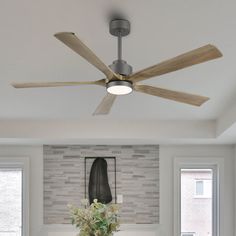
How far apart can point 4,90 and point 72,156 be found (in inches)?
96.6

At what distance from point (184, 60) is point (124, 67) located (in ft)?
1.30

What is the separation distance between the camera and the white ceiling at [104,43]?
209cm

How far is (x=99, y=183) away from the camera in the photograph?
5.86m

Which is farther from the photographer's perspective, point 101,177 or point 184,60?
Answer: point 101,177

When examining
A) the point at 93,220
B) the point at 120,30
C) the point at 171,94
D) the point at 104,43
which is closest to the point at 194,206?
the point at 93,220

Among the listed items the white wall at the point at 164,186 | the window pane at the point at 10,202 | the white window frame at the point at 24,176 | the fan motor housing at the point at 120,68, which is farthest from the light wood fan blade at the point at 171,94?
the window pane at the point at 10,202

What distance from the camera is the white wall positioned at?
19.1 feet

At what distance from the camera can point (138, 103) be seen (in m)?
4.19

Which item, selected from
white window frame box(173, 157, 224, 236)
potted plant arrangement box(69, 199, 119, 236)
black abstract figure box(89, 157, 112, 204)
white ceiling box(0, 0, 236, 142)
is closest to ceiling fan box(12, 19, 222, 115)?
white ceiling box(0, 0, 236, 142)

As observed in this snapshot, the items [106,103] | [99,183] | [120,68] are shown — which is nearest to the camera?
[120,68]

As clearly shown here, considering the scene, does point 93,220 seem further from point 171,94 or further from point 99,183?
point 99,183

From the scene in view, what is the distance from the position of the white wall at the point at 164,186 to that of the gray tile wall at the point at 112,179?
0.09m

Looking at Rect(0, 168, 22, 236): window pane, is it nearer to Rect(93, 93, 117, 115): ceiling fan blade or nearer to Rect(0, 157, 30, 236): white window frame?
Rect(0, 157, 30, 236): white window frame

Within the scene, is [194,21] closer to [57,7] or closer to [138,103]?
[57,7]
